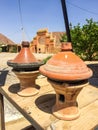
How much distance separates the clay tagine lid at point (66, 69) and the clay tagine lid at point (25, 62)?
0.35 m

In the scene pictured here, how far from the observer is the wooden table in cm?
119

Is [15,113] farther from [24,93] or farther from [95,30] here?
[95,30]

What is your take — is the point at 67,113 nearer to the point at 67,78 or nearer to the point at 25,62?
the point at 67,78

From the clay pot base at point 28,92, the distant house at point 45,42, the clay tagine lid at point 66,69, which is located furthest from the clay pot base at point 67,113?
the distant house at point 45,42

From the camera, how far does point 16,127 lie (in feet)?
10.8

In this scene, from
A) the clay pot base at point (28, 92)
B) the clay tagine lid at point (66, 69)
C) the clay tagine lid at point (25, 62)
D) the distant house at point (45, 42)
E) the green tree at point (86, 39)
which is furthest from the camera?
the distant house at point (45, 42)

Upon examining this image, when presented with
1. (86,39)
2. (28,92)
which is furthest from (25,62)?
(86,39)

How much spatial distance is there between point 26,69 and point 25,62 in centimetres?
7

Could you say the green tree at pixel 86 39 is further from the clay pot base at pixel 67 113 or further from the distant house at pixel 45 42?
the distant house at pixel 45 42

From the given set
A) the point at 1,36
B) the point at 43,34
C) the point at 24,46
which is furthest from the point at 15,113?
the point at 1,36

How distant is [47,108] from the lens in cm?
143

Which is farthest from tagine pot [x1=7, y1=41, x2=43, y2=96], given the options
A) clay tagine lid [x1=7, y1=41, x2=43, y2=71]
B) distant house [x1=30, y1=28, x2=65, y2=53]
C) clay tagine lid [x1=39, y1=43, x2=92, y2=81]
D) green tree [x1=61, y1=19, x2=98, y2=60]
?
distant house [x1=30, y1=28, x2=65, y2=53]

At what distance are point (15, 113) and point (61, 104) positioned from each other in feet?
8.77

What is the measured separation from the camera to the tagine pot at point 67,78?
112cm
